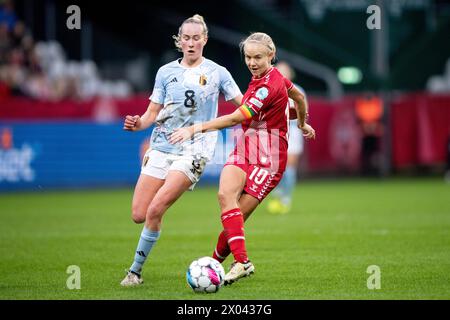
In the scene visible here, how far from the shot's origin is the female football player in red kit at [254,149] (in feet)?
27.7

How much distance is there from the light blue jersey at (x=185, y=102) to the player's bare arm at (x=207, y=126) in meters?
0.43

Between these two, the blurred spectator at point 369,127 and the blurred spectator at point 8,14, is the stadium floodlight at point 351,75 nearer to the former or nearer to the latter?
the blurred spectator at point 369,127

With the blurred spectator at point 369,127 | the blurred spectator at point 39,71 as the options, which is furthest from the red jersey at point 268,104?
the blurred spectator at point 369,127

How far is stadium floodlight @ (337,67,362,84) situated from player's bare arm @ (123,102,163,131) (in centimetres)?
1791

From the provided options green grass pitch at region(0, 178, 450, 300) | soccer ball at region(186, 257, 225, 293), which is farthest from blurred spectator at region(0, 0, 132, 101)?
soccer ball at region(186, 257, 225, 293)

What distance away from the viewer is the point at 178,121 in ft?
28.6

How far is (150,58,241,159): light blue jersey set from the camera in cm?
869

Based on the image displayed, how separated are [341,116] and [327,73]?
262 cm

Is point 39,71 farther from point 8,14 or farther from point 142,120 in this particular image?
point 142,120

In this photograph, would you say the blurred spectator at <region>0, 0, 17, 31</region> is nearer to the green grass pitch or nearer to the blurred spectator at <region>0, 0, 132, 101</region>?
the blurred spectator at <region>0, 0, 132, 101</region>

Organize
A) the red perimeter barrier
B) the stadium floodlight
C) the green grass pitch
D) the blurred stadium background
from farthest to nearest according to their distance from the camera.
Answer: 1. the stadium floodlight
2. the red perimeter barrier
3. the blurred stadium background
4. the green grass pitch

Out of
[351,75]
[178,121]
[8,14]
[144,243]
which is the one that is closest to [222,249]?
[144,243]

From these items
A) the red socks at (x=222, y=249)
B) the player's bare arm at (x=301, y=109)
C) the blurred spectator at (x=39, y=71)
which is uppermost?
the blurred spectator at (x=39, y=71)

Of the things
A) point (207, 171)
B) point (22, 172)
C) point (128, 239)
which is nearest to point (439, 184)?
point (207, 171)
